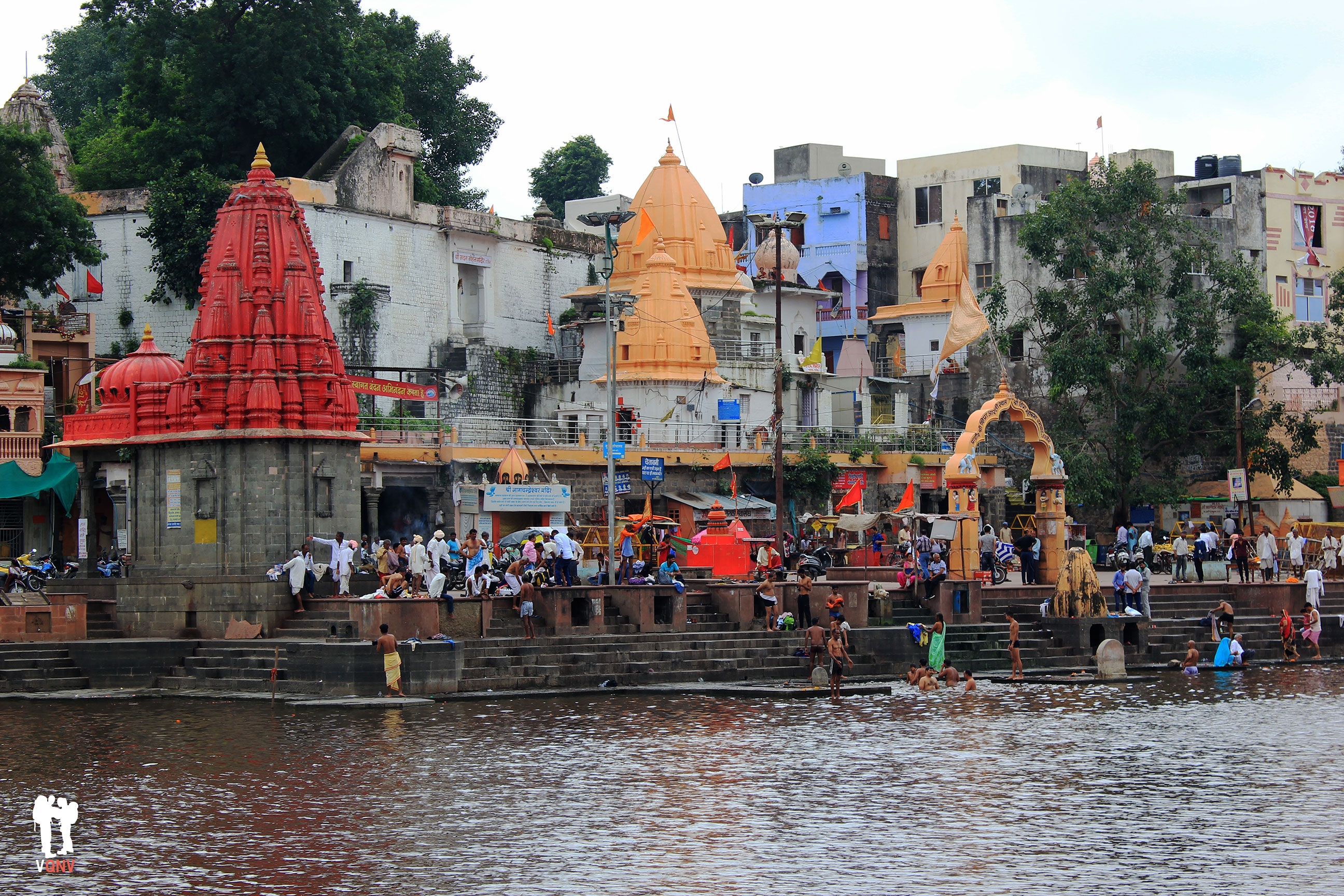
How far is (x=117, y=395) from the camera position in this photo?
2941cm

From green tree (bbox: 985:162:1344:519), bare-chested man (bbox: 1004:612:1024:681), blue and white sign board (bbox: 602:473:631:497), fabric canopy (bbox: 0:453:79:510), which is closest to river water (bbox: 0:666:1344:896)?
bare-chested man (bbox: 1004:612:1024:681)

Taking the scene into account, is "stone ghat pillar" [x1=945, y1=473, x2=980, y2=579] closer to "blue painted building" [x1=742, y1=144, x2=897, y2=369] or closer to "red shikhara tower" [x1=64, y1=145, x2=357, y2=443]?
"red shikhara tower" [x1=64, y1=145, x2=357, y2=443]

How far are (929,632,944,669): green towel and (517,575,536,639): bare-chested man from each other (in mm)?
6096

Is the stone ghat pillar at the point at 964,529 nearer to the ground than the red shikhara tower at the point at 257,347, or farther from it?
nearer to the ground

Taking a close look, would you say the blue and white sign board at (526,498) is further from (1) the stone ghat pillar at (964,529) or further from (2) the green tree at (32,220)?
(2) the green tree at (32,220)

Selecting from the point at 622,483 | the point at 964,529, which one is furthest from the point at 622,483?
the point at 964,529

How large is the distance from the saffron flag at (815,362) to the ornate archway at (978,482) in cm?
1575

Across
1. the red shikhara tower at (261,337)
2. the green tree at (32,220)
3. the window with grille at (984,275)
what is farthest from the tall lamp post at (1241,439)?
the green tree at (32,220)

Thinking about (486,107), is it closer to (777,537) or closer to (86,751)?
(777,537)

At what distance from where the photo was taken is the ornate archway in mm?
31016

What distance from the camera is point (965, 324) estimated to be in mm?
51688

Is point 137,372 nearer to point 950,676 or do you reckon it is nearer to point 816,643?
point 816,643

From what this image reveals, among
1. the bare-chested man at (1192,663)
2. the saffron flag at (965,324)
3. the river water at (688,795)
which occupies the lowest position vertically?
the river water at (688,795)

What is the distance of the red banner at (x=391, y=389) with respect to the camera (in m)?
33.7
